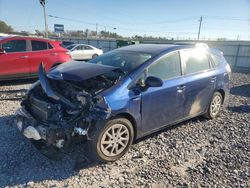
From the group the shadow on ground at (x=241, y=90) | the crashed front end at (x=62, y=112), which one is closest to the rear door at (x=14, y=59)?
the crashed front end at (x=62, y=112)

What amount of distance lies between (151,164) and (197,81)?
1.98m

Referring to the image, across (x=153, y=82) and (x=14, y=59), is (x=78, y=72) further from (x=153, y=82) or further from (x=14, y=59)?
(x=14, y=59)

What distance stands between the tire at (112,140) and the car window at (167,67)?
0.98 metres

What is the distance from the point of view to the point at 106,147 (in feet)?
12.0

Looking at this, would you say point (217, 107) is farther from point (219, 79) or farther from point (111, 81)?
point (111, 81)

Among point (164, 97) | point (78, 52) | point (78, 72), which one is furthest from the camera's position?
point (78, 52)

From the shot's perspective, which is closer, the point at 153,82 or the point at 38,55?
the point at 153,82

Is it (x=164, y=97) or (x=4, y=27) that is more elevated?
(x=4, y=27)

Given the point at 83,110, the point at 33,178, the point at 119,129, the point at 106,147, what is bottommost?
the point at 33,178

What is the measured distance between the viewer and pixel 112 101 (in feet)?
11.6

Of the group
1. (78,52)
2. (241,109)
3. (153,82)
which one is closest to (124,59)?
(153,82)

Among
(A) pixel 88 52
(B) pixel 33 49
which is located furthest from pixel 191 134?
(A) pixel 88 52

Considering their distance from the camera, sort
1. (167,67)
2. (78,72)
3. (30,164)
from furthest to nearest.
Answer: (167,67), (78,72), (30,164)

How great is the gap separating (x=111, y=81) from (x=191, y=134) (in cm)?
205
